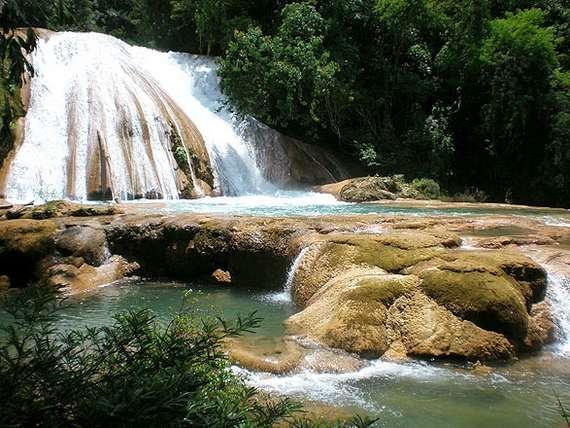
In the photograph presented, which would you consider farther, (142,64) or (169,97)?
(142,64)

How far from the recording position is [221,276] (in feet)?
36.3

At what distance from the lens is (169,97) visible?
22.5 metres

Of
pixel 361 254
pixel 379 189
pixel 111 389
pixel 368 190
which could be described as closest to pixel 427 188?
pixel 379 189

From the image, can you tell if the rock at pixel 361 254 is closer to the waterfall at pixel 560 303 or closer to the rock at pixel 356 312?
the rock at pixel 356 312

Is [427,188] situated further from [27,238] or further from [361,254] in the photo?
[27,238]

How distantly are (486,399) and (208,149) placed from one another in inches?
651

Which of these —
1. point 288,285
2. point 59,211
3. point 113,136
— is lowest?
point 288,285

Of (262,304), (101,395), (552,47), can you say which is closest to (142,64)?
(552,47)

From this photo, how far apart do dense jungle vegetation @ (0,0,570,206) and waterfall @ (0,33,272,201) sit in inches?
99.9

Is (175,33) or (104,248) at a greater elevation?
(175,33)

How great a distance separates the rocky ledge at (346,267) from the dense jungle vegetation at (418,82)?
1165cm

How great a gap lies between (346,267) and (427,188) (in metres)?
13.5

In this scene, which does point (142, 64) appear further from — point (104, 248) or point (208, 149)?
point (104, 248)

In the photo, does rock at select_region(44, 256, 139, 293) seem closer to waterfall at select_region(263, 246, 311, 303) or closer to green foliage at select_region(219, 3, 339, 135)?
waterfall at select_region(263, 246, 311, 303)
